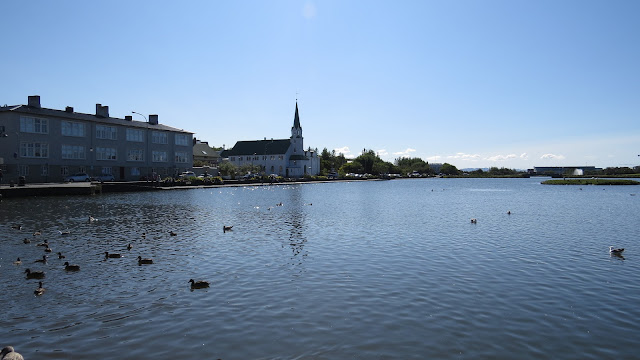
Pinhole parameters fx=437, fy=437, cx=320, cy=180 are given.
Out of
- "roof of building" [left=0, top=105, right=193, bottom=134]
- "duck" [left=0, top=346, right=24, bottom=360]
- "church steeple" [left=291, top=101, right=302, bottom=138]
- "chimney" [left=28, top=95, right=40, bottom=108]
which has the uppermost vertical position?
"church steeple" [left=291, top=101, right=302, bottom=138]

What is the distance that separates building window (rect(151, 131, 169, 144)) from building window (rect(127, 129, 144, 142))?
2.94m

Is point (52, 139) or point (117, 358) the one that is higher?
point (52, 139)

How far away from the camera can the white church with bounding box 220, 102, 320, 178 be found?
559 ft

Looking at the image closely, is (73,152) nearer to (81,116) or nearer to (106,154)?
(106,154)

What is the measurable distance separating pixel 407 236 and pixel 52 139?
70.2 metres

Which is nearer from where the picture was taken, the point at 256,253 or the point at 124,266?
the point at 124,266

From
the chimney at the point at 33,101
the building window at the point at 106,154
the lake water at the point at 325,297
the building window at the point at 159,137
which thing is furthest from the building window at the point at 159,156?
the lake water at the point at 325,297

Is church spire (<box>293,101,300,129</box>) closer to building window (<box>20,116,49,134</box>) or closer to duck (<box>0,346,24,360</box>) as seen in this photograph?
building window (<box>20,116,49,134</box>)

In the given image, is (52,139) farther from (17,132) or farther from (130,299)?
(130,299)

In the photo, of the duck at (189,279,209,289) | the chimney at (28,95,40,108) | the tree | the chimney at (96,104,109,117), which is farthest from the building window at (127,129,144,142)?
the duck at (189,279,209,289)

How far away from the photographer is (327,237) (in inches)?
1055

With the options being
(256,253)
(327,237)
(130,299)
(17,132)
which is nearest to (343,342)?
(130,299)

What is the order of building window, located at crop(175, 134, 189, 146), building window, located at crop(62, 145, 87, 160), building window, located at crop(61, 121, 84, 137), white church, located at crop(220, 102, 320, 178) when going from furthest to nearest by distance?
white church, located at crop(220, 102, 320, 178), building window, located at crop(175, 134, 189, 146), building window, located at crop(62, 145, 87, 160), building window, located at crop(61, 121, 84, 137)

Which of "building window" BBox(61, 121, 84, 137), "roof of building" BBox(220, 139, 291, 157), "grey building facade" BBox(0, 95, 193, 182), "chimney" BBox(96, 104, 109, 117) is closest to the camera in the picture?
"grey building facade" BBox(0, 95, 193, 182)
